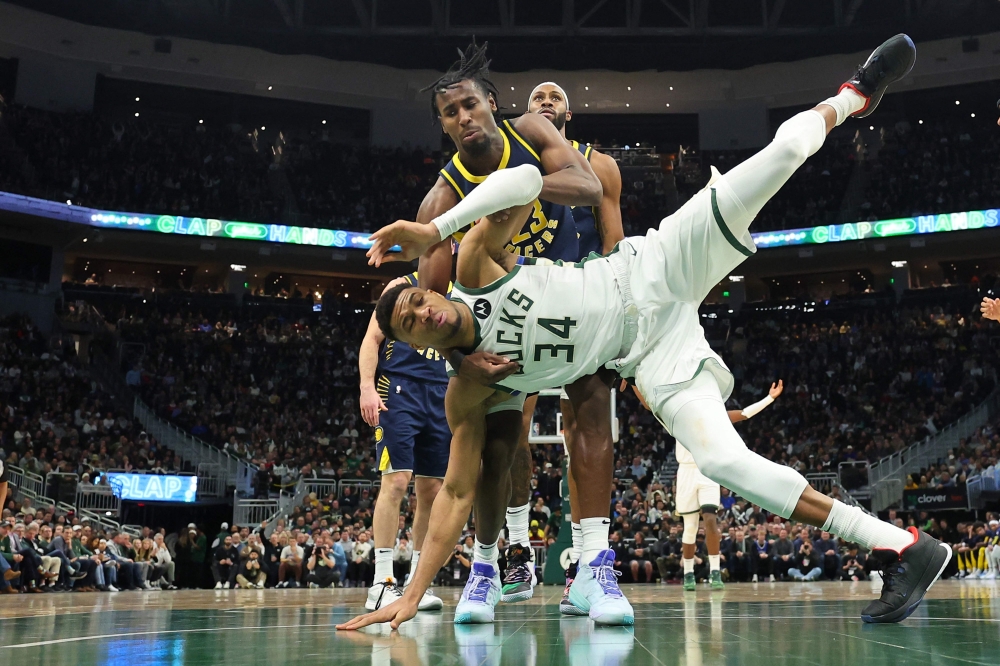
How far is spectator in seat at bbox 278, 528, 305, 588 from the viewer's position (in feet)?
45.4

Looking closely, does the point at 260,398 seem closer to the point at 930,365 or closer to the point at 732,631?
the point at 930,365

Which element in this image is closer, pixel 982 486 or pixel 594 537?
pixel 594 537

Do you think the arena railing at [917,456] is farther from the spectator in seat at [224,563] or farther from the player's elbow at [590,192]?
the player's elbow at [590,192]

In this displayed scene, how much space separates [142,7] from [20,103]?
4374 mm

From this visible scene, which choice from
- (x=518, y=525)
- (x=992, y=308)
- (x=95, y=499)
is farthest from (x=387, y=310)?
(x=95, y=499)

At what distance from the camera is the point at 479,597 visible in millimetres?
3896

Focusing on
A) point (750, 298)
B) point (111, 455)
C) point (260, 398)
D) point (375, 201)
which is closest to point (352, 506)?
point (111, 455)

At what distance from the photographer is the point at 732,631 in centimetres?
321

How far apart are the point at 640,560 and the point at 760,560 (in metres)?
1.94

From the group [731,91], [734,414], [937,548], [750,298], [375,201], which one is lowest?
[937,548]

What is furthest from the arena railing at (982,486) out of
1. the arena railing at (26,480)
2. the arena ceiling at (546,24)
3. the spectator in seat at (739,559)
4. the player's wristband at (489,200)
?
the arena railing at (26,480)

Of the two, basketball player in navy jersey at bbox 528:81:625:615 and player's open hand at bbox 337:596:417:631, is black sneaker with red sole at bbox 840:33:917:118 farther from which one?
Answer: player's open hand at bbox 337:596:417:631

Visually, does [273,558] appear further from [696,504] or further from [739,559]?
[696,504]

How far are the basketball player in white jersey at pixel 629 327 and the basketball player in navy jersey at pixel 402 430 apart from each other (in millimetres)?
1721
